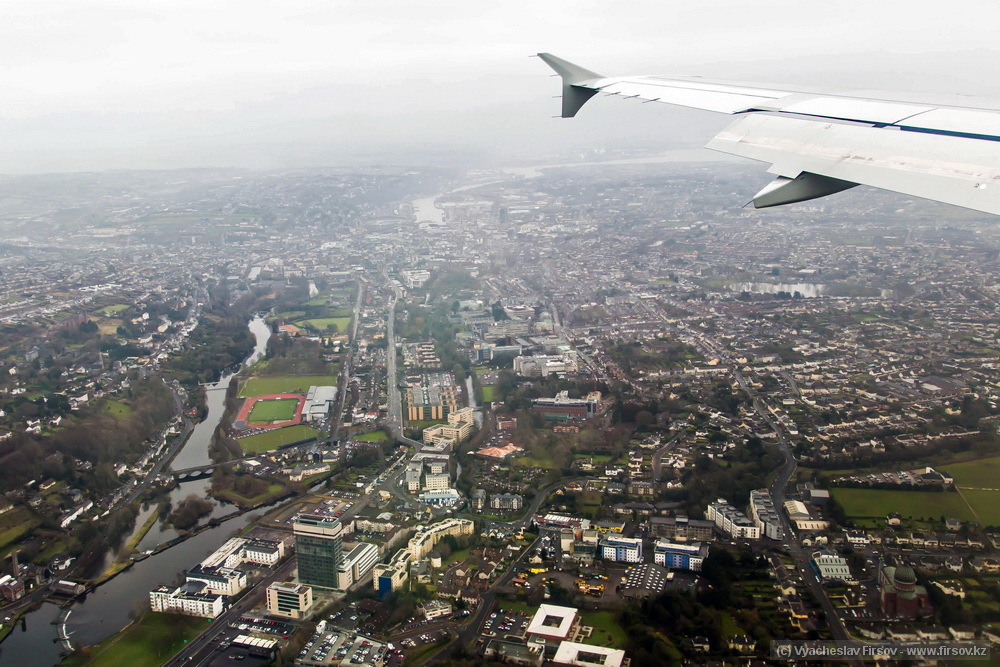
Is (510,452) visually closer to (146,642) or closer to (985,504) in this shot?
(146,642)

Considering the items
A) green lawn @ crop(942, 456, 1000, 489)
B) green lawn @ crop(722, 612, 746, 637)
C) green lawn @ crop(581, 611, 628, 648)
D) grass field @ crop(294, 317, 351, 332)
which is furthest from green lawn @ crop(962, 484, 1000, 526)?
grass field @ crop(294, 317, 351, 332)

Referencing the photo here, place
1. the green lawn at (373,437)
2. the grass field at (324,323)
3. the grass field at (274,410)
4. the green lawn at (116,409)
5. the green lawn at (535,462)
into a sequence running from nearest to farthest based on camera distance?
the green lawn at (535,462)
the green lawn at (373,437)
the green lawn at (116,409)
the grass field at (274,410)
the grass field at (324,323)

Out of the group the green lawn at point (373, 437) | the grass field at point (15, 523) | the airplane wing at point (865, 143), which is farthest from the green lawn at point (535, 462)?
the airplane wing at point (865, 143)

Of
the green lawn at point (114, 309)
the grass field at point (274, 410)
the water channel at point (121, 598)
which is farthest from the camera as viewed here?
the green lawn at point (114, 309)

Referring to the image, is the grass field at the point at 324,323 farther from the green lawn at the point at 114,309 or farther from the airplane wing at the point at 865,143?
the airplane wing at the point at 865,143

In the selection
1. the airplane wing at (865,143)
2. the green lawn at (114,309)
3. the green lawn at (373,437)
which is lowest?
the green lawn at (373,437)

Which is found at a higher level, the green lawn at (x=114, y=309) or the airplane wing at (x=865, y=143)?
the airplane wing at (x=865, y=143)

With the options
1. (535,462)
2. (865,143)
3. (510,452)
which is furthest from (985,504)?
(865,143)
